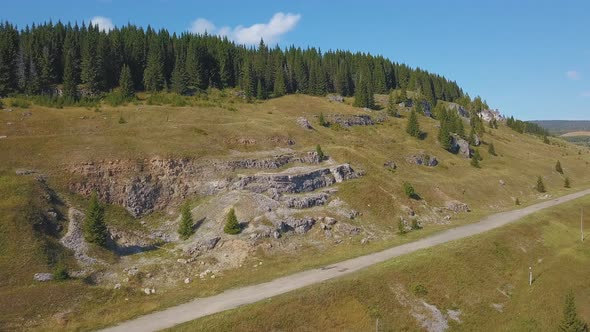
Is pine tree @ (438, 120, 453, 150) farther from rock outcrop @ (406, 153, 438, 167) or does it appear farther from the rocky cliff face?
the rocky cliff face

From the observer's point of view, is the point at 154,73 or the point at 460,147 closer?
the point at 460,147

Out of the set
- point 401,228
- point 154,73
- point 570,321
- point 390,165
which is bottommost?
point 570,321

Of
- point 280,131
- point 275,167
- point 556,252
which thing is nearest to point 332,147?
point 280,131

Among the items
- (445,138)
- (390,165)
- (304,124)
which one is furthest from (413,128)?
(304,124)

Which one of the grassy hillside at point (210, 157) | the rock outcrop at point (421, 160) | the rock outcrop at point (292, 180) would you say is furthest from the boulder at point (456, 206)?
the rock outcrop at point (292, 180)

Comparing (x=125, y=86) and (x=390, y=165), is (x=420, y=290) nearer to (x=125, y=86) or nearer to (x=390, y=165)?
(x=390, y=165)

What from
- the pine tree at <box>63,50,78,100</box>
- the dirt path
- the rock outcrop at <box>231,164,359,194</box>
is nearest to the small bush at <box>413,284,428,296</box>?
the dirt path
